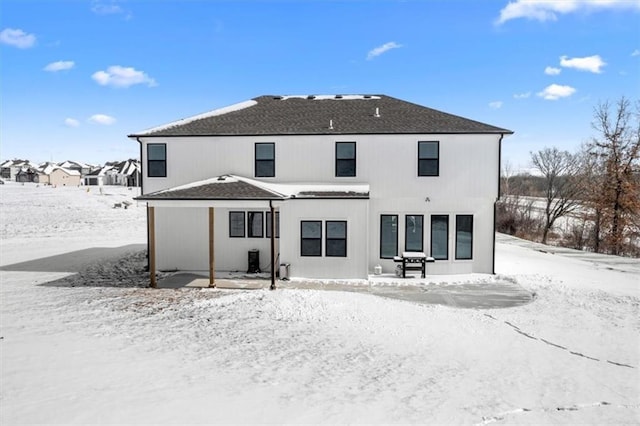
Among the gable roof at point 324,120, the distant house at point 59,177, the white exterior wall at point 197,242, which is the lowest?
the white exterior wall at point 197,242

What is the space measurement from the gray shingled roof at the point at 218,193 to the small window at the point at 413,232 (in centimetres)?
540

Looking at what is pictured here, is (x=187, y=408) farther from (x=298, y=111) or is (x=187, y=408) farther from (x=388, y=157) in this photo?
(x=298, y=111)

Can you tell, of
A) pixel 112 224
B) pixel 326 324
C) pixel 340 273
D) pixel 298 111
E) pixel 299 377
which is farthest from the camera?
pixel 112 224

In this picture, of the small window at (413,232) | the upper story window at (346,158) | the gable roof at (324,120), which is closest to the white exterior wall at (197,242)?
the gable roof at (324,120)

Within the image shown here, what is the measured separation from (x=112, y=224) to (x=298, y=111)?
24.0 m

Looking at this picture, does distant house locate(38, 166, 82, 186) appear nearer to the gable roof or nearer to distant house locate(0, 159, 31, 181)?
distant house locate(0, 159, 31, 181)

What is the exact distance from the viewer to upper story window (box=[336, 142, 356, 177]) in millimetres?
16453

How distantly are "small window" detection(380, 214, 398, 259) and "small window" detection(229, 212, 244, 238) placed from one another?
18.3 ft

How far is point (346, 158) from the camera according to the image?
1650cm

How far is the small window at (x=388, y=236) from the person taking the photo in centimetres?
1634

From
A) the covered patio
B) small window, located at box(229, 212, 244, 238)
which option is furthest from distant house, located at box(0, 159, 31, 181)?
the covered patio

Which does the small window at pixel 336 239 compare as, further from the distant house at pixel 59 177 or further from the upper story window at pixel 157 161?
the distant house at pixel 59 177

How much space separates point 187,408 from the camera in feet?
20.5

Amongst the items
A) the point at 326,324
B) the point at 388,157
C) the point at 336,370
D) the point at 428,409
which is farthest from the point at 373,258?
the point at 428,409
